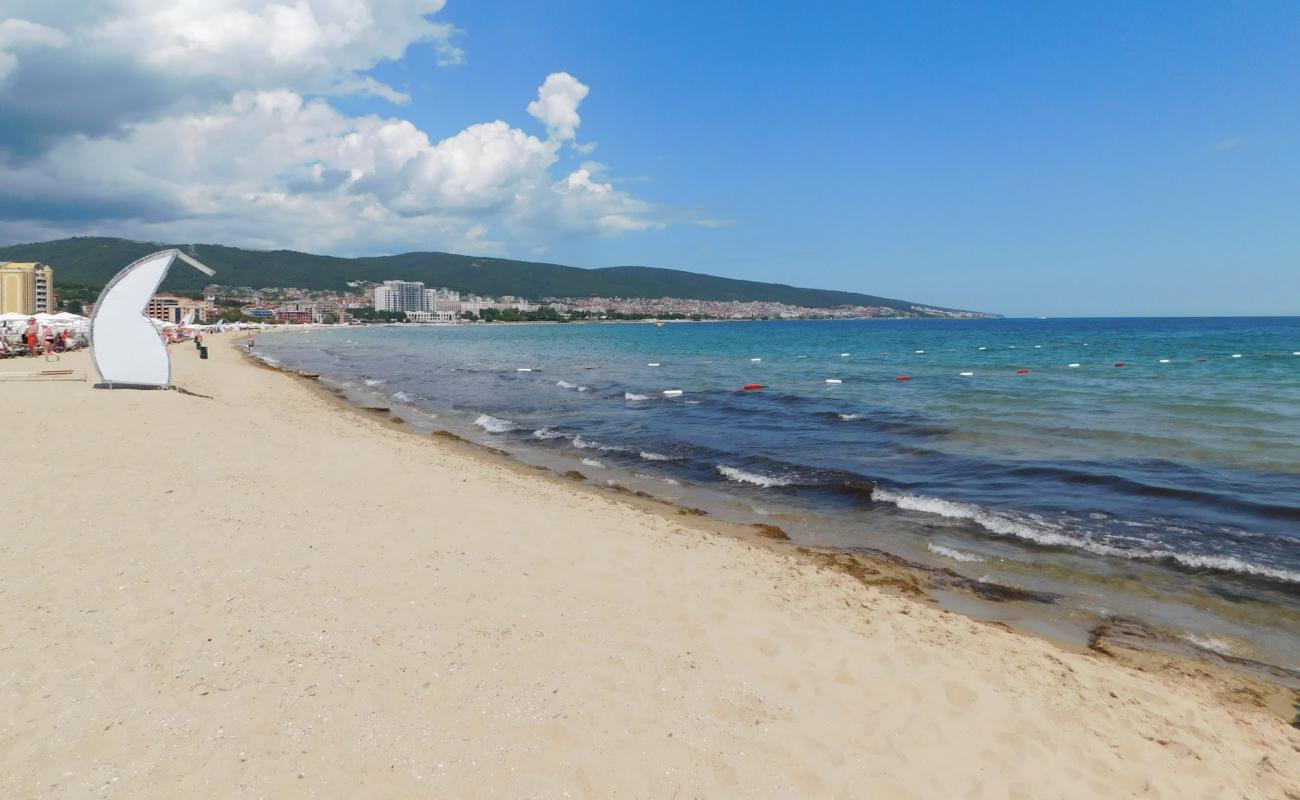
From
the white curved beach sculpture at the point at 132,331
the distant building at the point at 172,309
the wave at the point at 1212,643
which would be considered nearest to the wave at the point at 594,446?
the wave at the point at 1212,643

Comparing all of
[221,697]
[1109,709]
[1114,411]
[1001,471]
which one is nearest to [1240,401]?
[1114,411]

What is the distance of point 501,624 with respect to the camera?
5.47 metres

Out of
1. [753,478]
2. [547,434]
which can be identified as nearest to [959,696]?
[753,478]

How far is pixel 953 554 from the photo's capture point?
9016 mm

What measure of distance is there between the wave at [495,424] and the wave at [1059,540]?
35.5ft

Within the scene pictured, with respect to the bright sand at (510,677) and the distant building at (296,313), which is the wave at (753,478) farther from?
the distant building at (296,313)

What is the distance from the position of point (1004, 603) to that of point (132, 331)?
71.2 ft

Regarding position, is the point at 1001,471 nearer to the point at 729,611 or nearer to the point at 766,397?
the point at 729,611

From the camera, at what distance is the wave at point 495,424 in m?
19.1

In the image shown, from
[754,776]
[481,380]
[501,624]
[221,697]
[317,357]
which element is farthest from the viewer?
[317,357]

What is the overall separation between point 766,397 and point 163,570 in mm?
21770

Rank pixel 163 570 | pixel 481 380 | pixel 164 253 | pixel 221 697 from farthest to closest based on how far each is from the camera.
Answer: pixel 481 380 < pixel 164 253 < pixel 163 570 < pixel 221 697

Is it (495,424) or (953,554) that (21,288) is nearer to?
(495,424)

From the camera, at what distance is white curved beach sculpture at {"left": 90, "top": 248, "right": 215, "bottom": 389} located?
1786 centimetres
